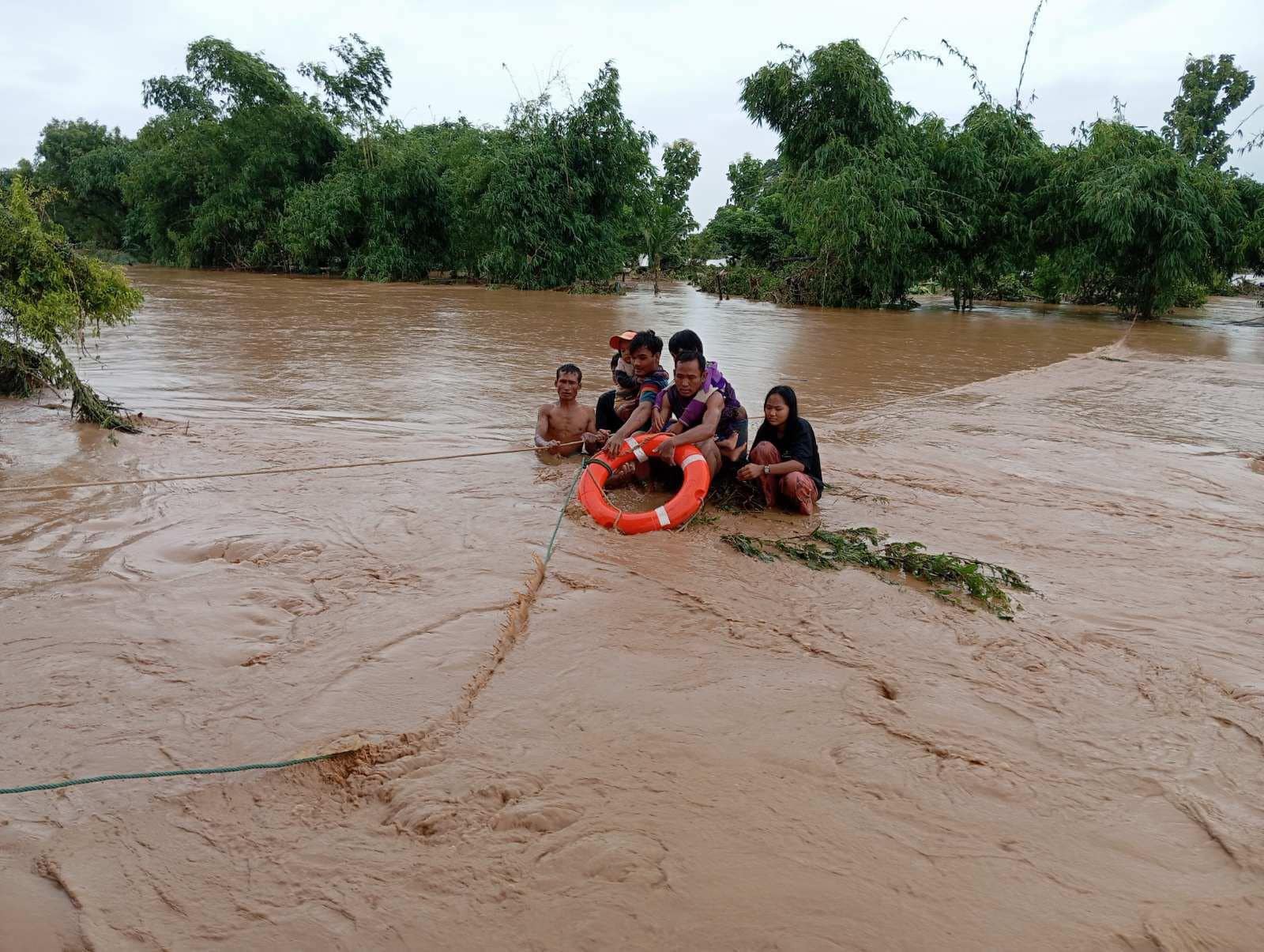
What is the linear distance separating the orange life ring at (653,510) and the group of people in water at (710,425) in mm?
69

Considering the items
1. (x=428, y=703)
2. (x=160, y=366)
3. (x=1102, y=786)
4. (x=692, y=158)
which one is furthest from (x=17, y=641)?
(x=692, y=158)

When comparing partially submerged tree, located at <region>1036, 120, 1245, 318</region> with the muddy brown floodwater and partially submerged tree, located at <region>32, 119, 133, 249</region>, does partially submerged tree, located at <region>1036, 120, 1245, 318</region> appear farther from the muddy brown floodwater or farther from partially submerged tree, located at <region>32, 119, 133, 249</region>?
partially submerged tree, located at <region>32, 119, 133, 249</region>

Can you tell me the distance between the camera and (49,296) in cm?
598

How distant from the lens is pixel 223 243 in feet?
103

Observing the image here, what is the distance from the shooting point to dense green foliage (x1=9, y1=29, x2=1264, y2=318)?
1850 cm

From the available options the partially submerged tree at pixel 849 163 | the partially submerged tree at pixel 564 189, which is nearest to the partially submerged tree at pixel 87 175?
the partially submerged tree at pixel 564 189

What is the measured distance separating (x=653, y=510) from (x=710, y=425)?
2.01ft

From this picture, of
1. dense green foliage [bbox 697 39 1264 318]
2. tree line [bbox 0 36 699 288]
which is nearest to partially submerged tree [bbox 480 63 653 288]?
tree line [bbox 0 36 699 288]

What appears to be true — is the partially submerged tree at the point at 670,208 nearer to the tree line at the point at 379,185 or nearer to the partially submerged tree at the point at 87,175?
the tree line at the point at 379,185

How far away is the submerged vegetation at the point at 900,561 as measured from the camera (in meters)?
3.83

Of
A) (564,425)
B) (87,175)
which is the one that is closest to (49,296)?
(564,425)

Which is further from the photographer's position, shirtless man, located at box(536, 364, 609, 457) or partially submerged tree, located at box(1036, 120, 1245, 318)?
partially submerged tree, located at box(1036, 120, 1245, 318)

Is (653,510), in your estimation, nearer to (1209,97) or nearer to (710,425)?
(710,425)

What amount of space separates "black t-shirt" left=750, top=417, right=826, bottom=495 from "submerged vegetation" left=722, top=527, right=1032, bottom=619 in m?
0.46
